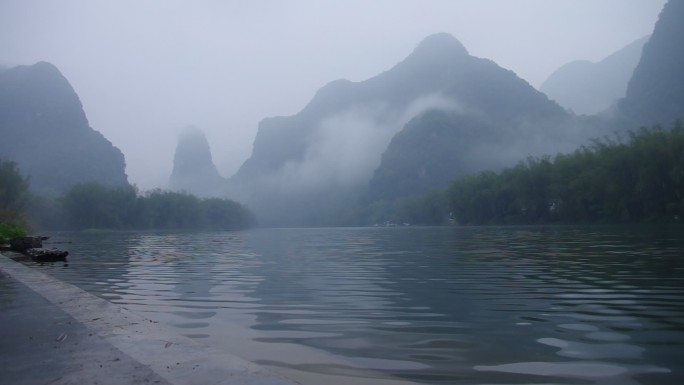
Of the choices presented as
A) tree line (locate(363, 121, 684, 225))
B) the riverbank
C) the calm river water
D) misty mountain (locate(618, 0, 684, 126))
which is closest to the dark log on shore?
the calm river water

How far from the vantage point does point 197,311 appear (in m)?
7.77

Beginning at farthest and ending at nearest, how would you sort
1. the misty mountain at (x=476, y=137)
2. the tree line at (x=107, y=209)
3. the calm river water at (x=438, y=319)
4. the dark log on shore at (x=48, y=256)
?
the misty mountain at (x=476, y=137) < the tree line at (x=107, y=209) < the dark log on shore at (x=48, y=256) < the calm river water at (x=438, y=319)

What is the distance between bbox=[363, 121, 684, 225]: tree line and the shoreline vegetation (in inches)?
3.7

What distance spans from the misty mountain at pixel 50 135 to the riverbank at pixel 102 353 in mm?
153483

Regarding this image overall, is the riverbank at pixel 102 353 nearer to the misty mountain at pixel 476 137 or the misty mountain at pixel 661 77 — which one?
the misty mountain at pixel 661 77

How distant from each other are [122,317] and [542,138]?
16493cm

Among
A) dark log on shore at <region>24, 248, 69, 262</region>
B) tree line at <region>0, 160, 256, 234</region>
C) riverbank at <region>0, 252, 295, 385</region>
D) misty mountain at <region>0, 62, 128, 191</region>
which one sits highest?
misty mountain at <region>0, 62, 128, 191</region>

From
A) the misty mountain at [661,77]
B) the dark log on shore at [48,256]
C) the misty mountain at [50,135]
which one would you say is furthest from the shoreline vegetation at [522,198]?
the misty mountain at [50,135]

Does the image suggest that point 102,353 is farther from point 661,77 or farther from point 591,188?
point 661,77

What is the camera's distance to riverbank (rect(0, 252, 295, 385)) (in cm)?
377

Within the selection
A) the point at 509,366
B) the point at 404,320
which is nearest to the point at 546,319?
the point at 404,320

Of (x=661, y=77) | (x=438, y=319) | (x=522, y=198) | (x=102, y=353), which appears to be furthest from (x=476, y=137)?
(x=102, y=353)

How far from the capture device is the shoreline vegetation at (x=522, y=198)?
50.5 meters

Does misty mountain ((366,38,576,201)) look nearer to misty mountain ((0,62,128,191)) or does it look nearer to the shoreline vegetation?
the shoreline vegetation
